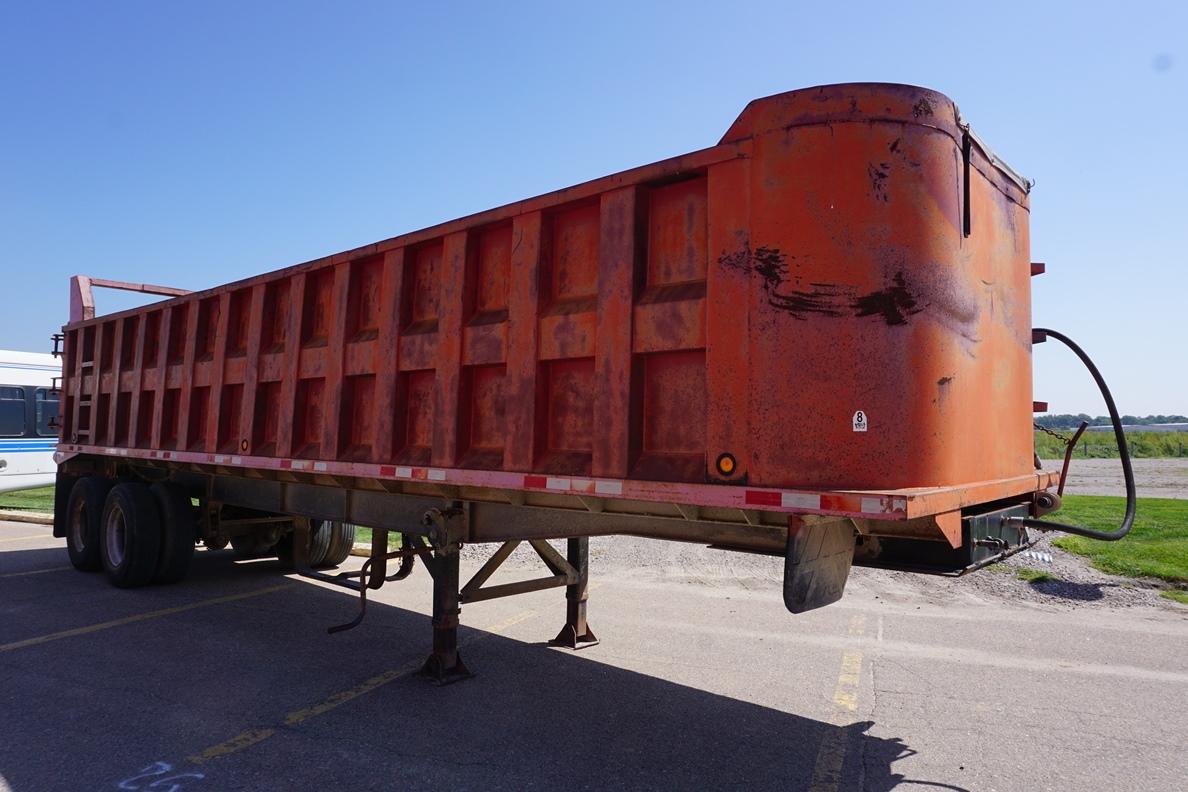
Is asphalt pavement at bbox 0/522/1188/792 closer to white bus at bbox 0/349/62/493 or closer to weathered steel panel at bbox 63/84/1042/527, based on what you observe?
weathered steel panel at bbox 63/84/1042/527

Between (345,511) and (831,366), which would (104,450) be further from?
(831,366)

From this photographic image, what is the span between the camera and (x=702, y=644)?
6191mm

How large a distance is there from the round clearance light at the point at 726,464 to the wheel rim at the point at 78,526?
878cm

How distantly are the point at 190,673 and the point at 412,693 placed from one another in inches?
65.1

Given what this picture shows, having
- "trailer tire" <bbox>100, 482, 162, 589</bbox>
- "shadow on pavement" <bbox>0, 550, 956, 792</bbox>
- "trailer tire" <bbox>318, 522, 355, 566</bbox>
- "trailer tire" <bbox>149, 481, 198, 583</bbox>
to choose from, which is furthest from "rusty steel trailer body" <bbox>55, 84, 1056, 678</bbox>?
"trailer tire" <bbox>318, 522, 355, 566</bbox>

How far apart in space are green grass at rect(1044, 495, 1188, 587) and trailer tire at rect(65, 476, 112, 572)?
10.4 metres

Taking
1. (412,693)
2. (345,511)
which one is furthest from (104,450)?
(412,693)

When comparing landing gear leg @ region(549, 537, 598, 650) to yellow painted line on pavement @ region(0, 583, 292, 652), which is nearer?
yellow painted line on pavement @ region(0, 583, 292, 652)

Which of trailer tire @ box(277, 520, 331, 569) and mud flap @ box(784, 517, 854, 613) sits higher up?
mud flap @ box(784, 517, 854, 613)

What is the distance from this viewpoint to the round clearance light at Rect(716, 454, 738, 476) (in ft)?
11.0

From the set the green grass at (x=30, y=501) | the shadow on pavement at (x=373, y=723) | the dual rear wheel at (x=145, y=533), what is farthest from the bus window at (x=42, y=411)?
the shadow on pavement at (x=373, y=723)

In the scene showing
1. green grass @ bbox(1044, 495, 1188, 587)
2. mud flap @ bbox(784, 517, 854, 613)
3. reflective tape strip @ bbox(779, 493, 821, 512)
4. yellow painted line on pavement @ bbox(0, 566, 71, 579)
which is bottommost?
yellow painted line on pavement @ bbox(0, 566, 71, 579)

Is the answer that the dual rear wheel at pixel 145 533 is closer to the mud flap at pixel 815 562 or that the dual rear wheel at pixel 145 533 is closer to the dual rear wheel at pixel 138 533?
the dual rear wheel at pixel 138 533

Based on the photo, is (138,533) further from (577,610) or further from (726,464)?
(726,464)
